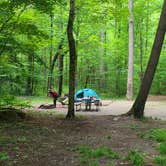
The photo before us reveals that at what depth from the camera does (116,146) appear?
24.4 ft

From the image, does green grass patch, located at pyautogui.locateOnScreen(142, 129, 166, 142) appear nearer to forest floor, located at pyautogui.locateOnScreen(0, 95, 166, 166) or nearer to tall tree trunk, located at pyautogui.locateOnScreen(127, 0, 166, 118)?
forest floor, located at pyautogui.locateOnScreen(0, 95, 166, 166)

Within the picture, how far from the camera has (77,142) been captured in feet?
25.8

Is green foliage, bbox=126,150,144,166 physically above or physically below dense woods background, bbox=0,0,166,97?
below

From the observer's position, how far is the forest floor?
6152mm

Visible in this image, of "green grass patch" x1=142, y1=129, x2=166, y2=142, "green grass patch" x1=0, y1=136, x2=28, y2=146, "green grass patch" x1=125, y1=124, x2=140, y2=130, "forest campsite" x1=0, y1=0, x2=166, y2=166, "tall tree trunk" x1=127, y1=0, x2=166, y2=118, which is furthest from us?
"tall tree trunk" x1=127, y1=0, x2=166, y2=118

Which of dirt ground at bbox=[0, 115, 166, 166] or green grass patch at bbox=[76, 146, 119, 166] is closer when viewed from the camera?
green grass patch at bbox=[76, 146, 119, 166]

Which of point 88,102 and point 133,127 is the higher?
point 88,102

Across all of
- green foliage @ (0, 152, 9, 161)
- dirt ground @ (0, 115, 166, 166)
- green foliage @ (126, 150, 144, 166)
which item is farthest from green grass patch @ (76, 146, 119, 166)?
green foliage @ (0, 152, 9, 161)

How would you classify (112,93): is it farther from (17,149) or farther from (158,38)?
(17,149)

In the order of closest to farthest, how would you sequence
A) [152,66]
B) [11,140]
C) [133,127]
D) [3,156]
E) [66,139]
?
[3,156] < [11,140] < [66,139] < [133,127] < [152,66]

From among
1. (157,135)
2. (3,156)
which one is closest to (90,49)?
(157,135)

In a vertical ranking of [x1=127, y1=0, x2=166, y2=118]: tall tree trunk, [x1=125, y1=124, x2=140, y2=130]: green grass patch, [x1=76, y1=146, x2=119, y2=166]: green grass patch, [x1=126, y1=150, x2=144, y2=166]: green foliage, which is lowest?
[x1=76, y1=146, x2=119, y2=166]: green grass patch

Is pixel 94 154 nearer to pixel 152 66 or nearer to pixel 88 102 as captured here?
pixel 152 66

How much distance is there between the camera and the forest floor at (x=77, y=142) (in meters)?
6.15
